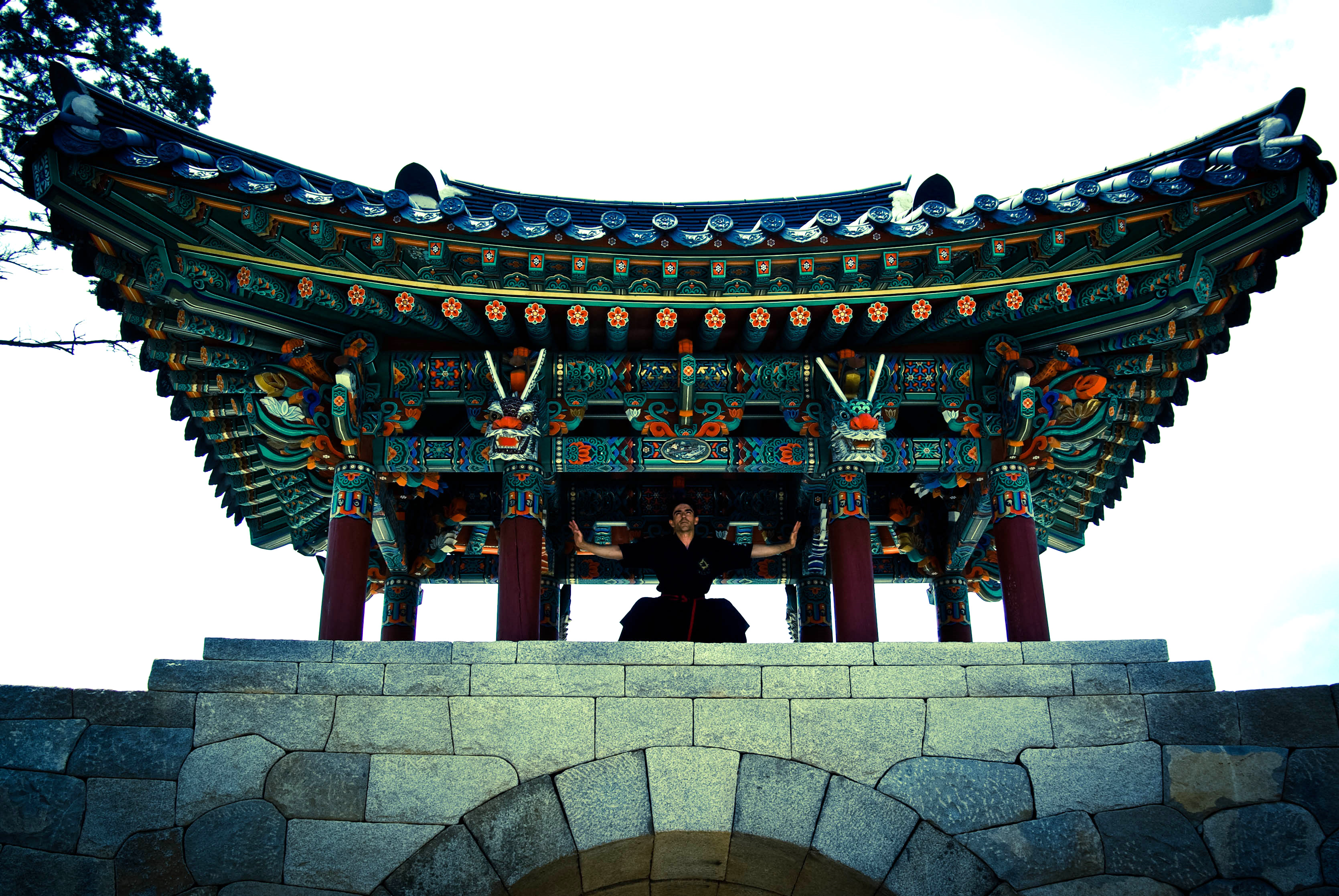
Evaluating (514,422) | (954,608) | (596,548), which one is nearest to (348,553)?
(514,422)

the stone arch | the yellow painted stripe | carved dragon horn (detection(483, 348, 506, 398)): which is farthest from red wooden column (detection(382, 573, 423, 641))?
the stone arch

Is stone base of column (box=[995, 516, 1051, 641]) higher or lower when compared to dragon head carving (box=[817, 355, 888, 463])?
lower

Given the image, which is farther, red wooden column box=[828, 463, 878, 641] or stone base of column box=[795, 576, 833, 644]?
stone base of column box=[795, 576, 833, 644]

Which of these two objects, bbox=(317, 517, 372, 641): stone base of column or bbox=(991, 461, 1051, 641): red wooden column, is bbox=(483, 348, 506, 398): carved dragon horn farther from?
bbox=(991, 461, 1051, 641): red wooden column

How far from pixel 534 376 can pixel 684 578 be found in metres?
1.94

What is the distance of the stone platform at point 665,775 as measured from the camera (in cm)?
503

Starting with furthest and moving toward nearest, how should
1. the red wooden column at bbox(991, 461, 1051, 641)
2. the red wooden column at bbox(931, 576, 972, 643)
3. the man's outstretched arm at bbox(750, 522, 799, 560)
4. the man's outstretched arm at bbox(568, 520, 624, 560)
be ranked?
the red wooden column at bbox(931, 576, 972, 643)
the red wooden column at bbox(991, 461, 1051, 641)
the man's outstretched arm at bbox(750, 522, 799, 560)
the man's outstretched arm at bbox(568, 520, 624, 560)

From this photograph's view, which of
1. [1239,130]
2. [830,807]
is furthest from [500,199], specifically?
[830,807]

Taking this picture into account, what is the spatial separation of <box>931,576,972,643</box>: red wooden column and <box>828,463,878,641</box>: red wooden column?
2.82m

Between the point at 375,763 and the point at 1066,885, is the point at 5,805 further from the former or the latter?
the point at 1066,885

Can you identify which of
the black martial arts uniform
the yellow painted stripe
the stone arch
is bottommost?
the stone arch

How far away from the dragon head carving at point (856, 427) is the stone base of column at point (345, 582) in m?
3.69

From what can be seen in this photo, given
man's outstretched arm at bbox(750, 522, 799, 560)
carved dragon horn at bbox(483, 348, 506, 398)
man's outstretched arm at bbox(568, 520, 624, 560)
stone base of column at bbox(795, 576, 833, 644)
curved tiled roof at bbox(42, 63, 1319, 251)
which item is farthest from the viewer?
stone base of column at bbox(795, 576, 833, 644)

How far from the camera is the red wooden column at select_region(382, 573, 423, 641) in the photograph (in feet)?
32.8
